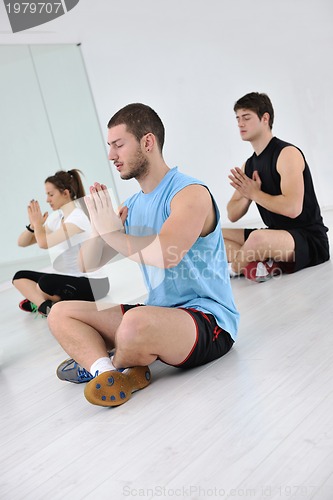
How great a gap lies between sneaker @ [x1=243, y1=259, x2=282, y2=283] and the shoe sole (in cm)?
143

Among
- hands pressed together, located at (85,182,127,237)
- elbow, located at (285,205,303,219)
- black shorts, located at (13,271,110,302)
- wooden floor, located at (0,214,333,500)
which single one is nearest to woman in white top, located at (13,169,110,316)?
black shorts, located at (13,271,110,302)

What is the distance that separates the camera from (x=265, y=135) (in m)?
3.66

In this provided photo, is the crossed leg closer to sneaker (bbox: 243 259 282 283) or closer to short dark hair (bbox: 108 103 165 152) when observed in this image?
short dark hair (bbox: 108 103 165 152)

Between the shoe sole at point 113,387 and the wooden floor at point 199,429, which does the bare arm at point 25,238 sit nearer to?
the wooden floor at point 199,429

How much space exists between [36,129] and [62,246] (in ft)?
8.93

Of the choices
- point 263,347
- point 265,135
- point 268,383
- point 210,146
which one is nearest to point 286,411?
point 268,383

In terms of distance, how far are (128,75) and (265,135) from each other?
357 cm

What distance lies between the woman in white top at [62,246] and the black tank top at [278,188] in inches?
39.6

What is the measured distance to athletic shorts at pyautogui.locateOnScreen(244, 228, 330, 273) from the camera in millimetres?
3525

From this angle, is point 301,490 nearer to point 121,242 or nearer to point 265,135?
point 121,242

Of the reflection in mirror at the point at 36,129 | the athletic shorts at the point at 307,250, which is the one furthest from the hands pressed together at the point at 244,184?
the reflection in mirror at the point at 36,129

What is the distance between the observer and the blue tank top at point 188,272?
7.53 ft

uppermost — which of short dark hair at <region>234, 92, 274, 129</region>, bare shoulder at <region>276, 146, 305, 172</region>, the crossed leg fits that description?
short dark hair at <region>234, 92, 274, 129</region>

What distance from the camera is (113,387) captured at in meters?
2.10
